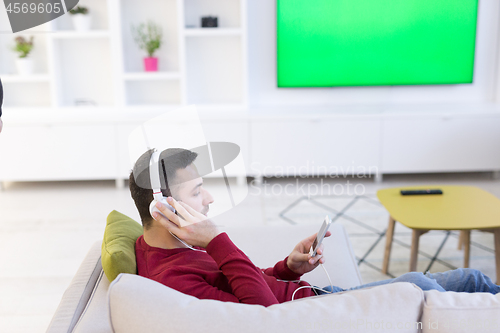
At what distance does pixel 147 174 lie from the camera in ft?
3.90

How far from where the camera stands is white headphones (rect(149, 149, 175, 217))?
3.78 ft

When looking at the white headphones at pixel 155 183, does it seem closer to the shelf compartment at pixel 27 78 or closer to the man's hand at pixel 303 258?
the man's hand at pixel 303 258

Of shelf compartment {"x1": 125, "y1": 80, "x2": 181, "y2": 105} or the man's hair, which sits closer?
the man's hair

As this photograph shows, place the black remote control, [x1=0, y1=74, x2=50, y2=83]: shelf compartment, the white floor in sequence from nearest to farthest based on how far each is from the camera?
the white floor
the black remote control
[x1=0, y1=74, x2=50, y2=83]: shelf compartment

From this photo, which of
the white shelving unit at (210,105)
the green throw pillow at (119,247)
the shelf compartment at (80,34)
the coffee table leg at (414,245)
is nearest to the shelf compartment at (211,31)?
the white shelving unit at (210,105)

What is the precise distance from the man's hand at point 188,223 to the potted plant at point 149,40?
3.10 meters

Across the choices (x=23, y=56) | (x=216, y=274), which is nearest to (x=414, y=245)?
(x=216, y=274)

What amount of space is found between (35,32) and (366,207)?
3.10 metres

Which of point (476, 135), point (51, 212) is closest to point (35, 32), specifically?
point (51, 212)

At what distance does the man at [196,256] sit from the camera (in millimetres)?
1113

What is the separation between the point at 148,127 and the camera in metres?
1.32

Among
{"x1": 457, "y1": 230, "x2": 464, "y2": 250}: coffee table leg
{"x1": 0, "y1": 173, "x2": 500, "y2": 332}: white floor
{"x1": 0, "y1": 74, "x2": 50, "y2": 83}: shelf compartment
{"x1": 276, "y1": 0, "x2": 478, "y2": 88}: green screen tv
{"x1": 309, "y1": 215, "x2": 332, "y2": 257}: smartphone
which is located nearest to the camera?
{"x1": 309, "y1": 215, "x2": 332, "y2": 257}: smartphone

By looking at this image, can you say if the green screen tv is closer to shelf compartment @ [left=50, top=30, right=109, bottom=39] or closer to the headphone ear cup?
shelf compartment @ [left=50, top=30, right=109, bottom=39]

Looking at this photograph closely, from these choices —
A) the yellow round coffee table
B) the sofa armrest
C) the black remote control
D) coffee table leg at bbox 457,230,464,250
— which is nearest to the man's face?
the sofa armrest
